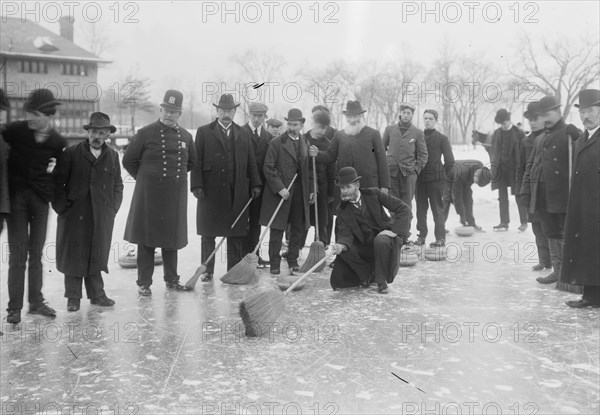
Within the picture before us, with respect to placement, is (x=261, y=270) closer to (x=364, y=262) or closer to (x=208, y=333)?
(x=364, y=262)

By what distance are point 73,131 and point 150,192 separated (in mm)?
35162

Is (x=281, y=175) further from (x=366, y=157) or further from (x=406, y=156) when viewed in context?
(x=406, y=156)

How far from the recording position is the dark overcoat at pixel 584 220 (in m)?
5.31

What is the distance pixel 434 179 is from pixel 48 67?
123 ft

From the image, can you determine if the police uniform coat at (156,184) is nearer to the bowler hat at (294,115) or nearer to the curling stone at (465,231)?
the bowler hat at (294,115)

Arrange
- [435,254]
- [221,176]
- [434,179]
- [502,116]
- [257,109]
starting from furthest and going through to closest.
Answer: [502,116]
[434,179]
[435,254]
[257,109]
[221,176]

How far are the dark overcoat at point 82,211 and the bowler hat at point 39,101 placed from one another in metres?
0.51

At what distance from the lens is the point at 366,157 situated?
24.1ft

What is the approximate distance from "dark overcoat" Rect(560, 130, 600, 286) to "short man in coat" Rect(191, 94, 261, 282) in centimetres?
339

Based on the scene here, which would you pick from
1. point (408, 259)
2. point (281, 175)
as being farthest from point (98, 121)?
point (408, 259)

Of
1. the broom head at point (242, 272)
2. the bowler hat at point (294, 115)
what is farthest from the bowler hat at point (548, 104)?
the broom head at point (242, 272)

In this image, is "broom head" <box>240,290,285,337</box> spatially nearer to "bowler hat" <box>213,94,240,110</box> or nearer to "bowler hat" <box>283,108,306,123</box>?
"bowler hat" <box>213,94,240,110</box>

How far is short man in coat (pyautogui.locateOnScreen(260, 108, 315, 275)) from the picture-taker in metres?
6.96

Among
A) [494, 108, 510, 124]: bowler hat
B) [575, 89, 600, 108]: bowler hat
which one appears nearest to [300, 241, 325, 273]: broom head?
[575, 89, 600, 108]: bowler hat
